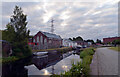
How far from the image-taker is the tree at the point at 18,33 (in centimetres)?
1388

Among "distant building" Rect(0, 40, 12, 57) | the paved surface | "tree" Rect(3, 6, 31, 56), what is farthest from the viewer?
"tree" Rect(3, 6, 31, 56)

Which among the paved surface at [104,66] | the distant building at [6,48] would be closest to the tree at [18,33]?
the distant building at [6,48]

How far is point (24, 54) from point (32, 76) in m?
9.25

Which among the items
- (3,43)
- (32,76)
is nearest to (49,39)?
(3,43)

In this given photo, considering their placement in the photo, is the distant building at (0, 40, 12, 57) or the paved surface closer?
the paved surface

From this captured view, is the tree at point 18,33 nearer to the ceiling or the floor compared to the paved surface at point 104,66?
nearer to the ceiling

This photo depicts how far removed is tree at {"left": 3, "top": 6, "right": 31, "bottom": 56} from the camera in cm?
1388

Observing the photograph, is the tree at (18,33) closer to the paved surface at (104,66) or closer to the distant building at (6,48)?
the distant building at (6,48)

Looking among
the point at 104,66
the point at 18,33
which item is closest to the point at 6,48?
the point at 18,33

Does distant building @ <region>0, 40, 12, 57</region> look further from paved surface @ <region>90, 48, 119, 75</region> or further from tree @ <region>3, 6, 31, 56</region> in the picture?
paved surface @ <region>90, 48, 119, 75</region>

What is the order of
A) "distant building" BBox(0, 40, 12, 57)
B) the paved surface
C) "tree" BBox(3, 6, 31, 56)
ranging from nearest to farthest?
the paved surface < "distant building" BBox(0, 40, 12, 57) < "tree" BBox(3, 6, 31, 56)

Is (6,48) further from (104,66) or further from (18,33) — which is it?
(104,66)

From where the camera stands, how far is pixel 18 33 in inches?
568

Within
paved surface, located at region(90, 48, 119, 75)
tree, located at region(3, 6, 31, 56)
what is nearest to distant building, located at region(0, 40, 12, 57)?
tree, located at region(3, 6, 31, 56)
